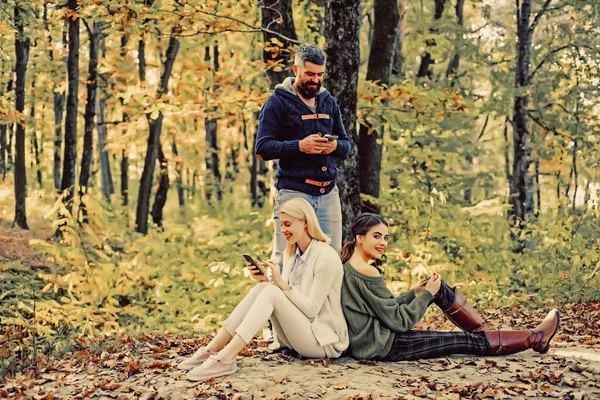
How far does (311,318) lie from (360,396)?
98 centimetres

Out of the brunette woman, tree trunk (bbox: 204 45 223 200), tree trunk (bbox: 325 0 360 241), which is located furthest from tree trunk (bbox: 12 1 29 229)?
the brunette woman

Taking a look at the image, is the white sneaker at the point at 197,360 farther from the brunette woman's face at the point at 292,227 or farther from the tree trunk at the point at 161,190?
the tree trunk at the point at 161,190

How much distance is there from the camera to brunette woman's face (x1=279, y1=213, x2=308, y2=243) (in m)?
5.70

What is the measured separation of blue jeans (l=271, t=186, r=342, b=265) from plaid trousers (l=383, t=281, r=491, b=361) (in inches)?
39.9

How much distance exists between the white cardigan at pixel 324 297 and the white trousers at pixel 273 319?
6 centimetres

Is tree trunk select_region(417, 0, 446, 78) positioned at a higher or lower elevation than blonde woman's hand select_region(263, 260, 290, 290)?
higher

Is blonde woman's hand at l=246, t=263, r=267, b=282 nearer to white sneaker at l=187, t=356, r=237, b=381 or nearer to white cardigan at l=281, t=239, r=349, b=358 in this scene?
white cardigan at l=281, t=239, r=349, b=358

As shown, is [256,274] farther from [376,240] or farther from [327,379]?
[376,240]

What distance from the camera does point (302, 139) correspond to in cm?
583

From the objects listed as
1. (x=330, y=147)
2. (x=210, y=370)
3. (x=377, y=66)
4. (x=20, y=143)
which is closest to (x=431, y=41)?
(x=377, y=66)

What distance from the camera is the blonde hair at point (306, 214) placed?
570 cm

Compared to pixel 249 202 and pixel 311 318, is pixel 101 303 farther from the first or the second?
pixel 249 202

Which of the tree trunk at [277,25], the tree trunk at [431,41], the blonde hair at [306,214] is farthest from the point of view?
the tree trunk at [431,41]

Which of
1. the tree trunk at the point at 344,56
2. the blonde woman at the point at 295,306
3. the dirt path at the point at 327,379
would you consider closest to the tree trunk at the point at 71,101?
the tree trunk at the point at 344,56
